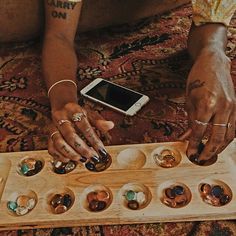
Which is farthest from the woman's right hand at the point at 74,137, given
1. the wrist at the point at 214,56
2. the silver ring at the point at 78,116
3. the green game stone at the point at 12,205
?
the wrist at the point at 214,56

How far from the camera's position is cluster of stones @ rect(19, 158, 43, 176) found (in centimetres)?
69

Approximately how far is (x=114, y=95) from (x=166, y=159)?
0.26m

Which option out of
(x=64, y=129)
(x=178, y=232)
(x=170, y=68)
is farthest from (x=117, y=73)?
(x=178, y=232)

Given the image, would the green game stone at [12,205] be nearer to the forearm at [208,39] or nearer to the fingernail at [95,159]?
the fingernail at [95,159]

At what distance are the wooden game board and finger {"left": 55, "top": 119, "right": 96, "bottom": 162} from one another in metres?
0.04

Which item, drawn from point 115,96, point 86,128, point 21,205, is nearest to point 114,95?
point 115,96

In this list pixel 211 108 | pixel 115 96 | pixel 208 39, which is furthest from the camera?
pixel 115 96

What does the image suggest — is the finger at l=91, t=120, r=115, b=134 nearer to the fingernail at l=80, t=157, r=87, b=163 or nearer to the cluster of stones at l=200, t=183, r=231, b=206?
the fingernail at l=80, t=157, r=87, b=163

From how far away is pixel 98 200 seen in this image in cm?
64

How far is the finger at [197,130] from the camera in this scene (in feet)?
2.07

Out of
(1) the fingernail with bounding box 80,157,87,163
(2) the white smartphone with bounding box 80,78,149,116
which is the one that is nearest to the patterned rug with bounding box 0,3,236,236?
(2) the white smartphone with bounding box 80,78,149,116

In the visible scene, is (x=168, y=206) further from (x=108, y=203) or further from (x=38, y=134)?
(x=38, y=134)

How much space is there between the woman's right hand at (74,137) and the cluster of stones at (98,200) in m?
0.06

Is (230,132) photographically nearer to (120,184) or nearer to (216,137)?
(216,137)
